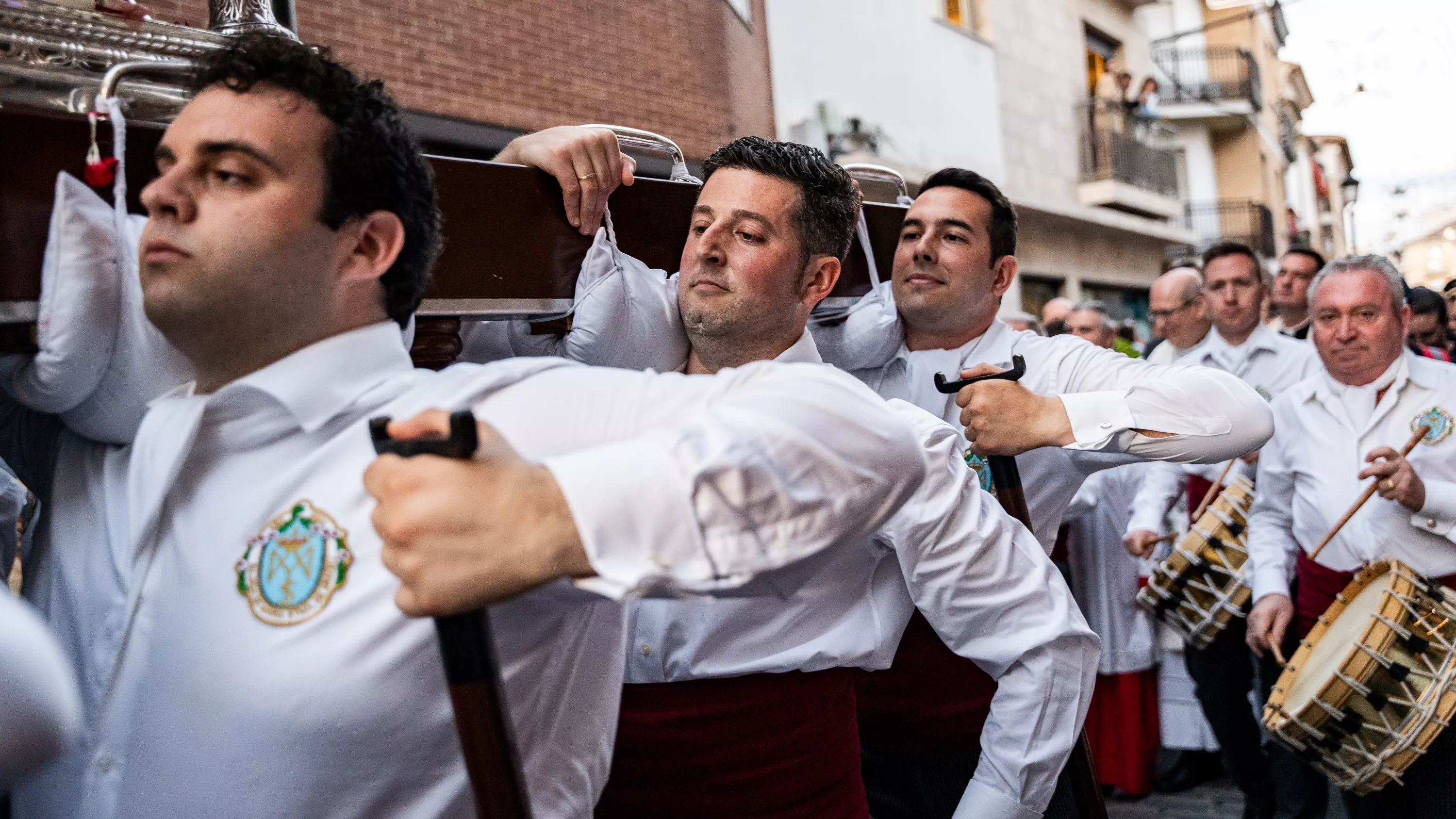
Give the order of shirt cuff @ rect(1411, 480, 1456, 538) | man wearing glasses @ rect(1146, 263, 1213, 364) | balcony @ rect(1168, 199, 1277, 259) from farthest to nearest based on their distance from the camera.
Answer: balcony @ rect(1168, 199, 1277, 259), man wearing glasses @ rect(1146, 263, 1213, 364), shirt cuff @ rect(1411, 480, 1456, 538)

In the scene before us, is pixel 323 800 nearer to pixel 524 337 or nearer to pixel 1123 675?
pixel 524 337

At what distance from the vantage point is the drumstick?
3436 millimetres

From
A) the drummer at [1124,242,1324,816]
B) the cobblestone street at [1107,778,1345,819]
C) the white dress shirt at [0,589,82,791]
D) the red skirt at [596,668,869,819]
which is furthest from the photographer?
the cobblestone street at [1107,778,1345,819]

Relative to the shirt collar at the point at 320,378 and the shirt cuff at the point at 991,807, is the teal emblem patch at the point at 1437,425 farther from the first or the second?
the shirt collar at the point at 320,378

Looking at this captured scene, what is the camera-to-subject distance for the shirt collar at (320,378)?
4.33 feet

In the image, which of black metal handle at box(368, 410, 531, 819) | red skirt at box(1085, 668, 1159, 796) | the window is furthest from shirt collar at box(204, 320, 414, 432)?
the window

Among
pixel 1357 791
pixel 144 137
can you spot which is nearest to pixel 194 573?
pixel 144 137

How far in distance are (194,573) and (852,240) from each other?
175 centimetres

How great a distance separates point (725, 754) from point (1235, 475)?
10.5ft

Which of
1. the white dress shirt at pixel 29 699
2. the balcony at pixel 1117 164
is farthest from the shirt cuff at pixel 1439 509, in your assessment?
the balcony at pixel 1117 164

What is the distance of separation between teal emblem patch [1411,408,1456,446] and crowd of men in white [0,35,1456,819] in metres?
2.05

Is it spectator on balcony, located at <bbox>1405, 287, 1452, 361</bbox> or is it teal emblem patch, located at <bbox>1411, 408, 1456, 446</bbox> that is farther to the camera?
spectator on balcony, located at <bbox>1405, 287, 1452, 361</bbox>

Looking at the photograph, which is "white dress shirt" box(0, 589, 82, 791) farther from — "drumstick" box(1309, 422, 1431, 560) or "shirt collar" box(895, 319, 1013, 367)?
"drumstick" box(1309, 422, 1431, 560)

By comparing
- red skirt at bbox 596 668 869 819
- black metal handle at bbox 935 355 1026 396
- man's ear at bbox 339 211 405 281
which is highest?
man's ear at bbox 339 211 405 281
